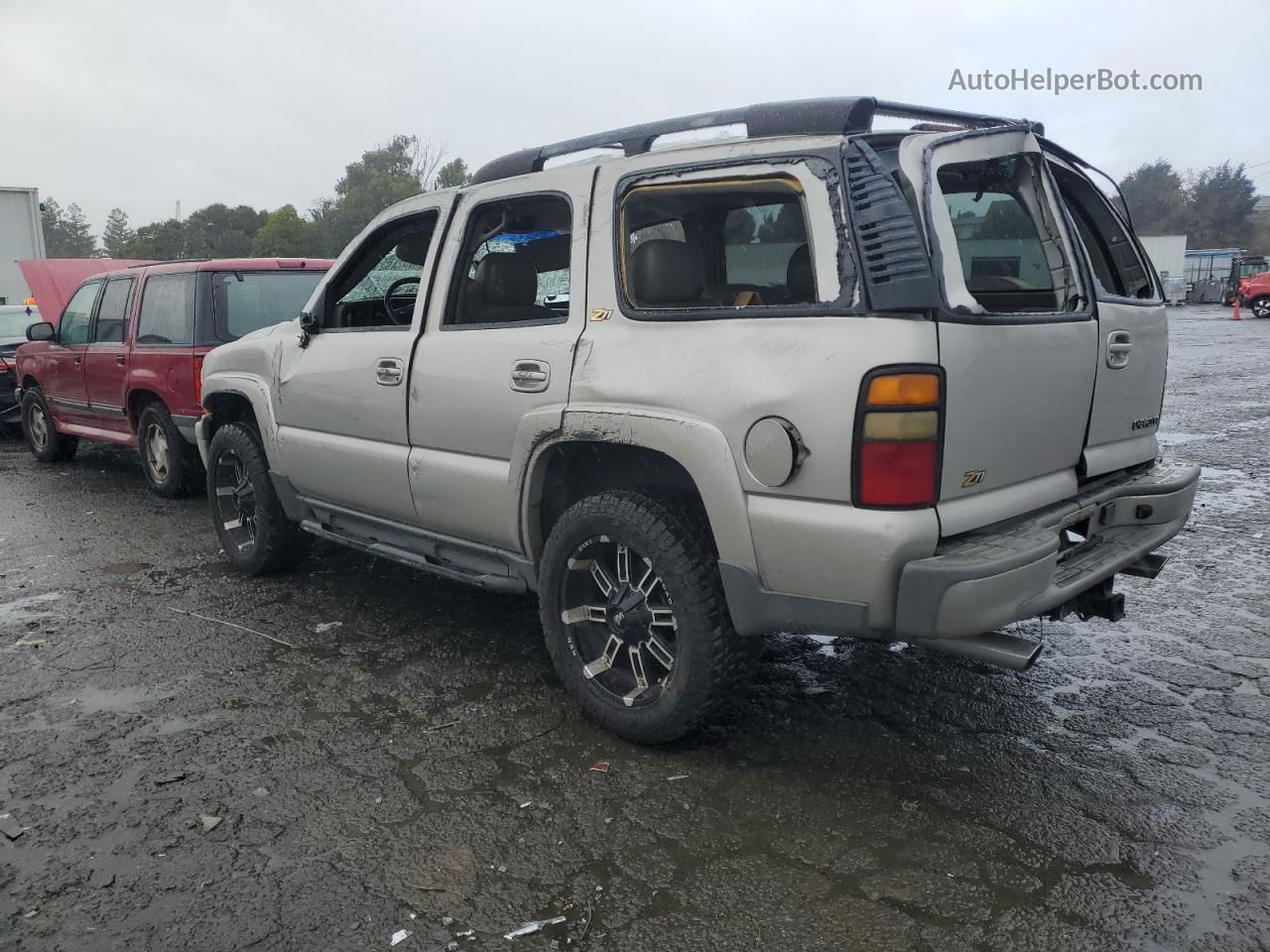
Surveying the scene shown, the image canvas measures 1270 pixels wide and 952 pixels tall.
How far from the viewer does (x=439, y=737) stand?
358 centimetres

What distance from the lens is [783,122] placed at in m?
3.14

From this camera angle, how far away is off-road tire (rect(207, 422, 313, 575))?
209 inches

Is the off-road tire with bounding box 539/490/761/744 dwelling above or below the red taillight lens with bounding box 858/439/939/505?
below

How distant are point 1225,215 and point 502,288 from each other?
96.1 metres

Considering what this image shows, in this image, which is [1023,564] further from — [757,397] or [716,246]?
[716,246]

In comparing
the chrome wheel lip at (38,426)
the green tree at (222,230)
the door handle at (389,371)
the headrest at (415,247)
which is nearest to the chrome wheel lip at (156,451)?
the chrome wheel lip at (38,426)

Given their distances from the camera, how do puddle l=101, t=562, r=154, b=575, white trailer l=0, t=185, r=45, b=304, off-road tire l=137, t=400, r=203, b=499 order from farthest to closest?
1. white trailer l=0, t=185, r=45, b=304
2. off-road tire l=137, t=400, r=203, b=499
3. puddle l=101, t=562, r=154, b=575

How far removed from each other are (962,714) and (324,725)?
7.65ft

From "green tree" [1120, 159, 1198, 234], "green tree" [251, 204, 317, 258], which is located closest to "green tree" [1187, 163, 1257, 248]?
"green tree" [1120, 159, 1198, 234]

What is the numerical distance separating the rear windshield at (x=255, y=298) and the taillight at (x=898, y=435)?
209 inches

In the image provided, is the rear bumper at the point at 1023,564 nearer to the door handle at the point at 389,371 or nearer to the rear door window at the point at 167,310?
the door handle at the point at 389,371

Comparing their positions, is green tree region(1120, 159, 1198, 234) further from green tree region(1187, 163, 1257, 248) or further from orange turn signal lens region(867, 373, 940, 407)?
orange turn signal lens region(867, 373, 940, 407)

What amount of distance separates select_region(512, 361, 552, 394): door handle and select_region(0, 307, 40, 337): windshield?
11659mm

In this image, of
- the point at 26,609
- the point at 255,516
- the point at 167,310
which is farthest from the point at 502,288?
the point at 167,310
